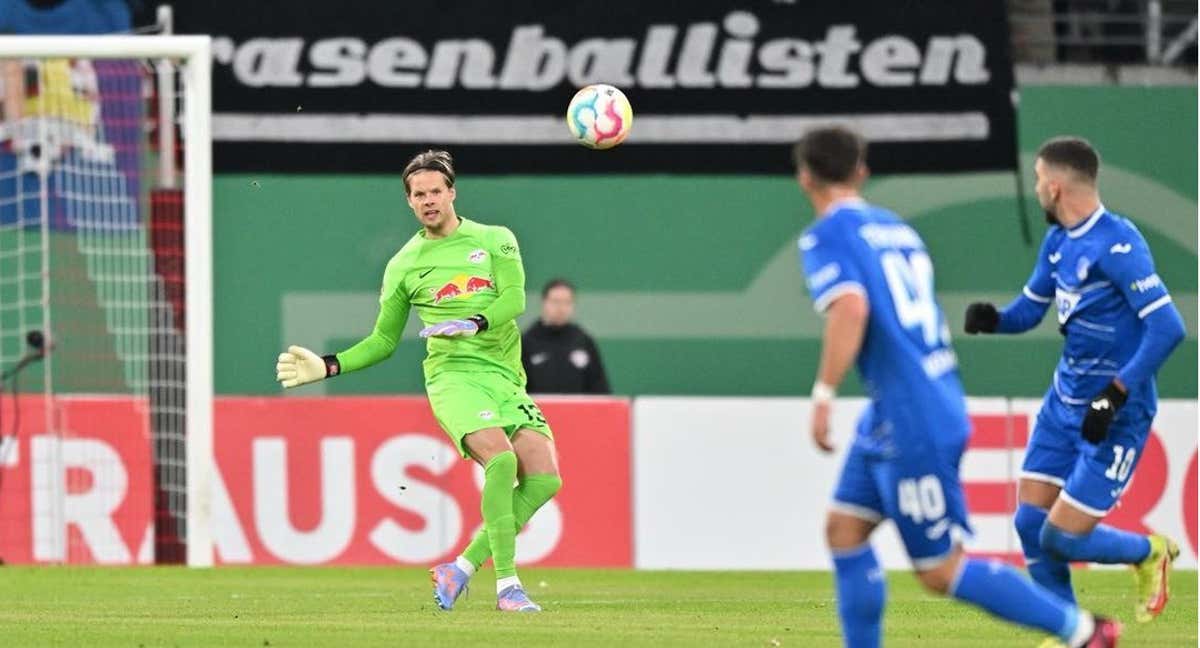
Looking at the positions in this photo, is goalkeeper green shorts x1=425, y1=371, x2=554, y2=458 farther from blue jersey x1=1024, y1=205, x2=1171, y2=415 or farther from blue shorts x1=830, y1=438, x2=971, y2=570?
blue shorts x1=830, y1=438, x2=971, y2=570

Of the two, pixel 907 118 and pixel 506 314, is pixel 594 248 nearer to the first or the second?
pixel 907 118

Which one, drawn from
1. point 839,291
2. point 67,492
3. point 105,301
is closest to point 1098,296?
point 839,291

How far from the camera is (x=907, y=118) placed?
20.7 meters

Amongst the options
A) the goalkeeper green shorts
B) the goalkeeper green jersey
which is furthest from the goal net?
the goalkeeper green shorts

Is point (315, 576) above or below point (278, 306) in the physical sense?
below

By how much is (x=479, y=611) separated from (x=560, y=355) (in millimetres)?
6349

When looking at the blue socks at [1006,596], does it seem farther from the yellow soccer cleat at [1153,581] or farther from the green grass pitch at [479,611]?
the yellow soccer cleat at [1153,581]

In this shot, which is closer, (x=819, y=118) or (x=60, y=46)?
(x=60, y=46)

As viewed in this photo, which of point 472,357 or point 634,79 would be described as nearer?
point 472,357

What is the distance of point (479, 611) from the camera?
35.0 ft

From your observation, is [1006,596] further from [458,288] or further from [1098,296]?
[458,288]

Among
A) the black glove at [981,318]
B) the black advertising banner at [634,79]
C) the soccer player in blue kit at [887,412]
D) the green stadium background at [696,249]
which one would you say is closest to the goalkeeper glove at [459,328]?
the black glove at [981,318]

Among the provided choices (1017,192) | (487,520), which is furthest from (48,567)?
(1017,192)

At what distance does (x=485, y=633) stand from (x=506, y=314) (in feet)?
6.51
